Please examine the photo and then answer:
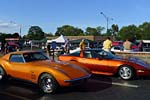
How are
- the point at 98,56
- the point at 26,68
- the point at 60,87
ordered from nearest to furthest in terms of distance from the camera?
the point at 60,87 → the point at 26,68 → the point at 98,56

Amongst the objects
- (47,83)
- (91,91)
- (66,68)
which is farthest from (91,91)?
(47,83)

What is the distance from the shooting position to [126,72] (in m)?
10.4

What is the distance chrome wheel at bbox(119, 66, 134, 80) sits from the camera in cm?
1030

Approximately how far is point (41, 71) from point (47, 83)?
1.30 feet

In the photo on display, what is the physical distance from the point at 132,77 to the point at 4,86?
442cm

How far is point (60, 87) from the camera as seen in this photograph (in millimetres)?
8227

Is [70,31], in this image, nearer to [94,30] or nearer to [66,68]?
[94,30]

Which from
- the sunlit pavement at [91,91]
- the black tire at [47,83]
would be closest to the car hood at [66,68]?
the black tire at [47,83]

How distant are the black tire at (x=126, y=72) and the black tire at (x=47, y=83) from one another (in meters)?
3.33

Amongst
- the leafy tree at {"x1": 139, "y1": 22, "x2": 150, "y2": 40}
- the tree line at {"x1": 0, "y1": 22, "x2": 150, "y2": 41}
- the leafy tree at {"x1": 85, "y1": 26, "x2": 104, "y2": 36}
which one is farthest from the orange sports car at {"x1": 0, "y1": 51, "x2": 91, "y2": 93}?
the leafy tree at {"x1": 85, "y1": 26, "x2": 104, "y2": 36}

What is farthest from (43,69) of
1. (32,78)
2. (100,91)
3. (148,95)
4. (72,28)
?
(72,28)

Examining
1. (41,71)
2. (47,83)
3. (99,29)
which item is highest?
(99,29)

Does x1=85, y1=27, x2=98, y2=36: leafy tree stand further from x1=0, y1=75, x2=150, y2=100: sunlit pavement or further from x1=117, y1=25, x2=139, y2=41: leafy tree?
x1=0, y1=75, x2=150, y2=100: sunlit pavement

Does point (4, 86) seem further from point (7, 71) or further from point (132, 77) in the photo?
point (132, 77)
